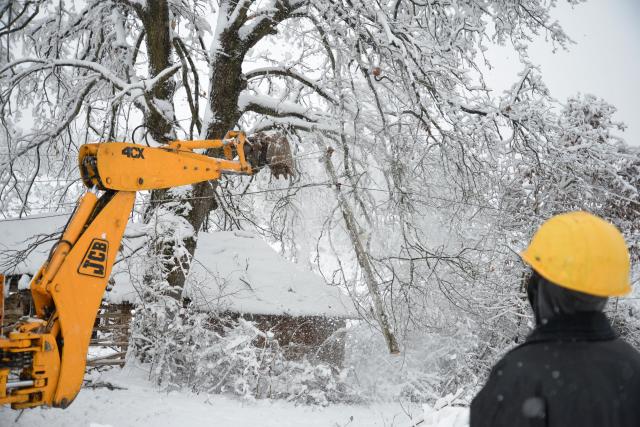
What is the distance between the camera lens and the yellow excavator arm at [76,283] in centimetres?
411

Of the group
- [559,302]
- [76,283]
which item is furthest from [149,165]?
[559,302]

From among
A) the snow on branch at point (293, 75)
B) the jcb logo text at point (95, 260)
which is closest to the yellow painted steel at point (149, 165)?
the jcb logo text at point (95, 260)

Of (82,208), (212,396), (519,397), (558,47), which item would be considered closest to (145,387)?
(212,396)

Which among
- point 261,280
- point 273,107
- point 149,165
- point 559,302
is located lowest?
point 261,280

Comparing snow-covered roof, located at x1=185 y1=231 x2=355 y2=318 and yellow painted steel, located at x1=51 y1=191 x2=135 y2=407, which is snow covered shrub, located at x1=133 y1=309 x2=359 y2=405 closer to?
snow-covered roof, located at x1=185 y1=231 x2=355 y2=318

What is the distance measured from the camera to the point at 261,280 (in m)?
13.0

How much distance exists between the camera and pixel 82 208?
451 cm

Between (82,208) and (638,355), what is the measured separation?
4220 mm

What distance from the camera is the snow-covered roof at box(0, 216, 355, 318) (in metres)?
11.5

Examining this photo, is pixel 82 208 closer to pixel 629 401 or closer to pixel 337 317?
pixel 629 401

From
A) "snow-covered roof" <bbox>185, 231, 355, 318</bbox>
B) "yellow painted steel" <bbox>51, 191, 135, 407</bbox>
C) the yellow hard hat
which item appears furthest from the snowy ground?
the yellow hard hat

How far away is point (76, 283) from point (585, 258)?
4.04m

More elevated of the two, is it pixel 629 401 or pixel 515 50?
pixel 515 50

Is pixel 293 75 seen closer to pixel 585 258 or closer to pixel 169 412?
pixel 169 412
